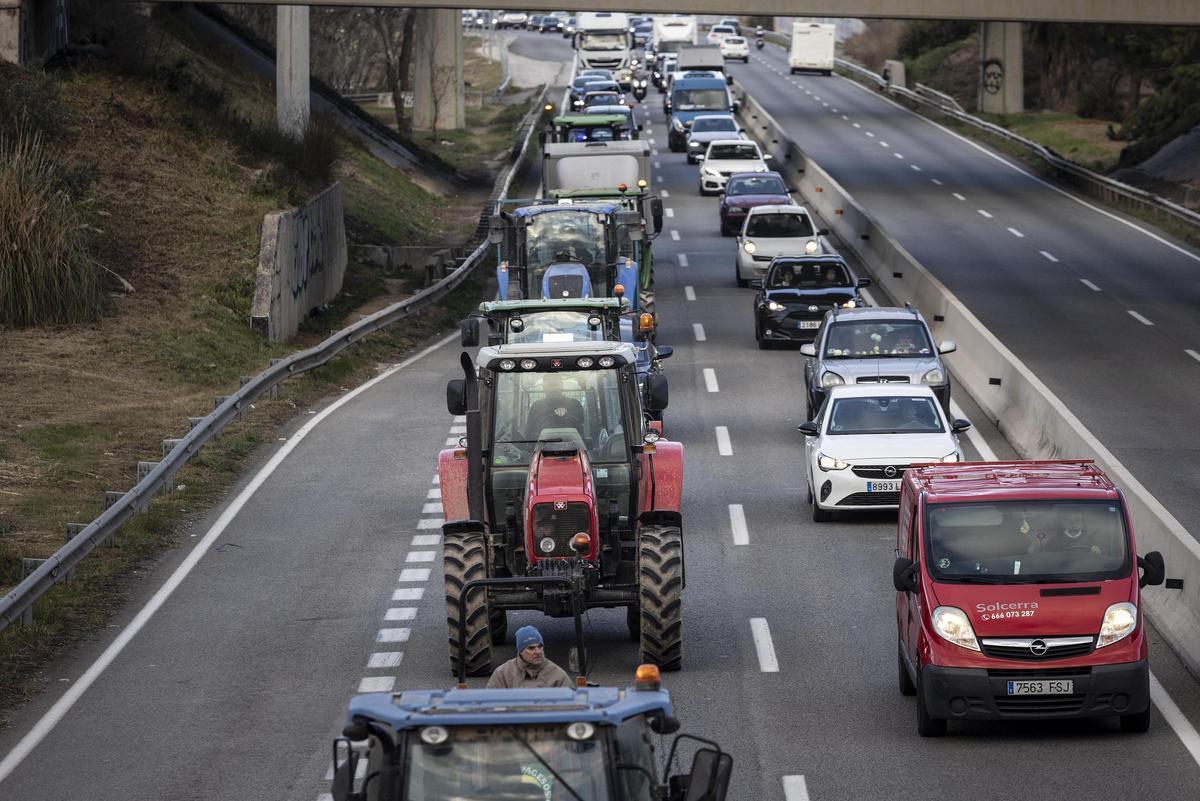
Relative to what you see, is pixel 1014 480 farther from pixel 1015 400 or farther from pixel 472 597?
pixel 1015 400

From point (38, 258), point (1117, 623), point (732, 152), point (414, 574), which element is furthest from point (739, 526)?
point (732, 152)

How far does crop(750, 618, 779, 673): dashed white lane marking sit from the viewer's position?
16391 mm

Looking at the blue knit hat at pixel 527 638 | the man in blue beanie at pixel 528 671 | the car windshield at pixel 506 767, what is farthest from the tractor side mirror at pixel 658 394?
the car windshield at pixel 506 767

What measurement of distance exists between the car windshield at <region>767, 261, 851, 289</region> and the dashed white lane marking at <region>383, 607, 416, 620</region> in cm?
1819

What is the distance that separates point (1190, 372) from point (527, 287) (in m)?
11.1

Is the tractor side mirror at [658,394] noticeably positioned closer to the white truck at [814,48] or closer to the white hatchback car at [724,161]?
the white hatchback car at [724,161]

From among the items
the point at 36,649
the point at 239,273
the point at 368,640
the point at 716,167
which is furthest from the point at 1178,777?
the point at 716,167

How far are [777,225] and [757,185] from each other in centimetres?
951

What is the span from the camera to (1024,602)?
14.1m

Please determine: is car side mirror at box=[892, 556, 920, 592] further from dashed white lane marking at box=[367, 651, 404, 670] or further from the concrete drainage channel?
dashed white lane marking at box=[367, 651, 404, 670]

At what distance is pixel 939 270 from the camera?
44875 mm

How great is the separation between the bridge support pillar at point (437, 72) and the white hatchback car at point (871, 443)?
2277 inches

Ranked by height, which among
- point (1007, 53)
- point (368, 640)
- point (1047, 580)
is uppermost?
point (1007, 53)

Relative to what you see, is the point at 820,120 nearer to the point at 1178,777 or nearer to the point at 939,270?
the point at 939,270
